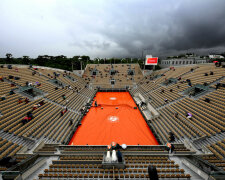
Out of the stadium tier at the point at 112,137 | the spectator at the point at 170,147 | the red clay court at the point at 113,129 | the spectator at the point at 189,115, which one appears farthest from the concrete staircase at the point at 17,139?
the spectator at the point at 189,115

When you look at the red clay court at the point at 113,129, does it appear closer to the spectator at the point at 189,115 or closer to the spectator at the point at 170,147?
the spectator at the point at 170,147

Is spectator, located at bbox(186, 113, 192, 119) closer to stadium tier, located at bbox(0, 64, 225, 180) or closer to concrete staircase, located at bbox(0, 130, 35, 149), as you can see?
stadium tier, located at bbox(0, 64, 225, 180)

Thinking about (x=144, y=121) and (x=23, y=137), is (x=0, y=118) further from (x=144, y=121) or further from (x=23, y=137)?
(x=144, y=121)

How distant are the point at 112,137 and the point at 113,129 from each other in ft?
5.63

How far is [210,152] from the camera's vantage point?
8.70m

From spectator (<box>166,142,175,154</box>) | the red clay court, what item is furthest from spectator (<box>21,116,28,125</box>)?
spectator (<box>166,142,175,154</box>)

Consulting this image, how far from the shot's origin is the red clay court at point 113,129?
42.5 ft

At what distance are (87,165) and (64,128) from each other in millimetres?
8373

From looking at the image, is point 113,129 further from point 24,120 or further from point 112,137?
point 24,120

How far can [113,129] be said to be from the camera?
1510 centimetres

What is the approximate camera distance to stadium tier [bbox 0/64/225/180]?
673 centimetres

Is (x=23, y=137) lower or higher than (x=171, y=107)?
lower

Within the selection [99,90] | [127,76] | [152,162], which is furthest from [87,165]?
[127,76]

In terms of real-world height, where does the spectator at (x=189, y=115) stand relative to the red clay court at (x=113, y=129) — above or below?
above
